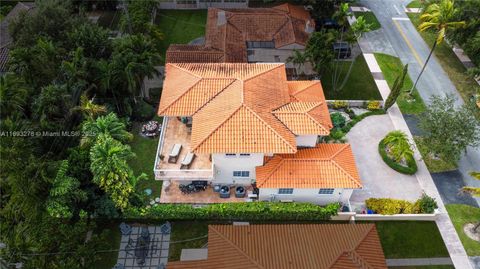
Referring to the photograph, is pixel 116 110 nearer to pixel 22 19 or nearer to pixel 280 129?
pixel 22 19

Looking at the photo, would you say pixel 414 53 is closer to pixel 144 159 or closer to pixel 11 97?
pixel 144 159

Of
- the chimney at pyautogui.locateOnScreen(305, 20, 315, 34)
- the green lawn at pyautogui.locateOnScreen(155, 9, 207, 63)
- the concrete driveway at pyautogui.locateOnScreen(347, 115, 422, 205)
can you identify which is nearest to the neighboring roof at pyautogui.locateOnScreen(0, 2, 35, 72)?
the green lawn at pyautogui.locateOnScreen(155, 9, 207, 63)

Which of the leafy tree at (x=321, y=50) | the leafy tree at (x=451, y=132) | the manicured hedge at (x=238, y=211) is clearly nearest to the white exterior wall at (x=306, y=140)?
the manicured hedge at (x=238, y=211)

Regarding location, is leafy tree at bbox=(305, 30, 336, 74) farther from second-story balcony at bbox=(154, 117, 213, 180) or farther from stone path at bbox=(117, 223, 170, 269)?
stone path at bbox=(117, 223, 170, 269)

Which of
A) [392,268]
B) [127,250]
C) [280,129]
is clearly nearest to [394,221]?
[392,268]

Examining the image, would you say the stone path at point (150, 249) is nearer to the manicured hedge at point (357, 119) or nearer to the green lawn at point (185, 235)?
the green lawn at point (185, 235)

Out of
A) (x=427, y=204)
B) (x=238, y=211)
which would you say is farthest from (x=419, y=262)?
(x=238, y=211)
